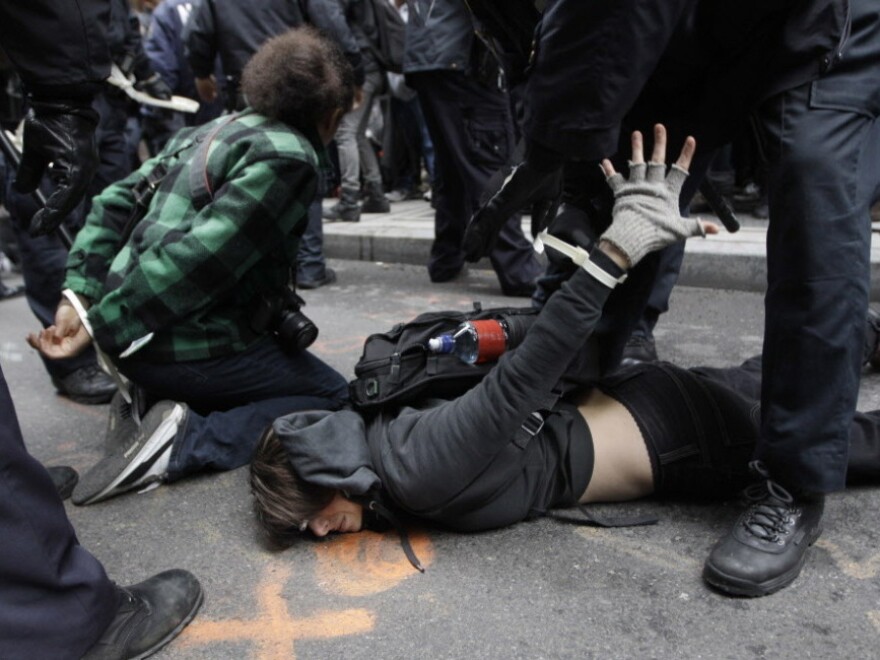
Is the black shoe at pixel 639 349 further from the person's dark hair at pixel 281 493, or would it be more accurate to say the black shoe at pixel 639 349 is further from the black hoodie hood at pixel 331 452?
the person's dark hair at pixel 281 493

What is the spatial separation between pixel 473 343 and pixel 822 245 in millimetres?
813

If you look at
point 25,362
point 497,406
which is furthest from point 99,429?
point 497,406

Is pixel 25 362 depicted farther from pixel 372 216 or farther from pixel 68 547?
pixel 372 216

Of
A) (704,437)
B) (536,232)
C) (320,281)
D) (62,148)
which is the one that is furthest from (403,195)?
(704,437)

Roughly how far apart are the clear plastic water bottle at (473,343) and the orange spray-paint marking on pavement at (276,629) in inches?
25.4

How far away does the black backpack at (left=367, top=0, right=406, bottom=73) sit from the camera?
4762 mm

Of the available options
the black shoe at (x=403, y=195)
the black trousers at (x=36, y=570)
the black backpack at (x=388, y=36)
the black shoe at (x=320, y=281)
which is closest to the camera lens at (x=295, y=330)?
the black trousers at (x=36, y=570)

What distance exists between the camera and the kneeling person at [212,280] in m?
2.16

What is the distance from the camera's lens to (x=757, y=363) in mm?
2395

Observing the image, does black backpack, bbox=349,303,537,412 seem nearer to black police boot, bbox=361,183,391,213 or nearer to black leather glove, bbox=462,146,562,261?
black leather glove, bbox=462,146,562,261

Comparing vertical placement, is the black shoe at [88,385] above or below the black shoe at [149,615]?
below

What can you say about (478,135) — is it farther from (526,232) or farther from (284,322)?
(284,322)

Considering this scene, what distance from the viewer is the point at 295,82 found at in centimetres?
234

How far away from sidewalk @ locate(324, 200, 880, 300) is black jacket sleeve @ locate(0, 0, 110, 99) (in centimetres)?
285
